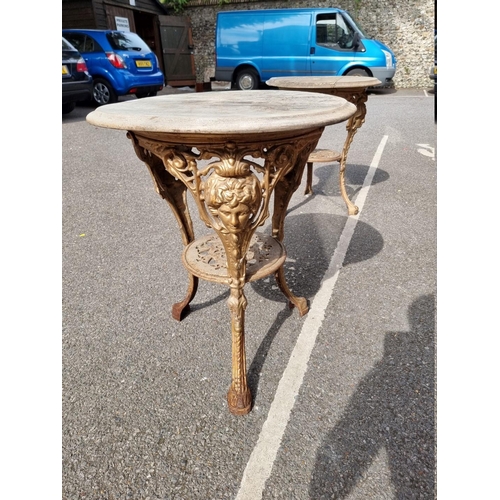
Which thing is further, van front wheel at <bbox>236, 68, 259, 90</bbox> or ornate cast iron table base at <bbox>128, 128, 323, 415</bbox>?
van front wheel at <bbox>236, 68, 259, 90</bbox>

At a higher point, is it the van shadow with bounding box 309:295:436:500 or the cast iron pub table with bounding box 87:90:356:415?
the cast iron pub table with bounding box 87:90:356:415

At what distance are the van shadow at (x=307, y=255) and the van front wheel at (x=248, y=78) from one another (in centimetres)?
959

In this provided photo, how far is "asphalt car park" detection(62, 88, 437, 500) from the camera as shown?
4.82 ft

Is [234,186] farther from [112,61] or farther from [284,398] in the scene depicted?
[112,61]

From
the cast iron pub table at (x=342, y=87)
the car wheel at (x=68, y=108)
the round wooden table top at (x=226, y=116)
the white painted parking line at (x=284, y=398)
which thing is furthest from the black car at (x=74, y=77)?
the round wooden table top at (x=226, y=116)

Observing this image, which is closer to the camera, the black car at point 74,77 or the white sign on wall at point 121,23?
the black car at point 74,77

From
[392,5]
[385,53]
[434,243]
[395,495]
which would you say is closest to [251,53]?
[385,53]

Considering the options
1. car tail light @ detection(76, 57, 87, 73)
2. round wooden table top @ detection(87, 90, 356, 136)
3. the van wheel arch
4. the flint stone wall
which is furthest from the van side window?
round wooden table top @ detection(87, 90, 356, 136)

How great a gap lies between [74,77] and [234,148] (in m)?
8.17

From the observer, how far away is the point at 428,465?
4.81ft

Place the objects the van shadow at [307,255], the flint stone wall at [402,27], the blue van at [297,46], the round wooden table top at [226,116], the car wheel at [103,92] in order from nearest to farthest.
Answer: the round wooden table top at [226,116] → the van shadow at [307,255] → the car wheel at [103,92] → the blue van at [297,46] → the flint stone wall at [402,27]

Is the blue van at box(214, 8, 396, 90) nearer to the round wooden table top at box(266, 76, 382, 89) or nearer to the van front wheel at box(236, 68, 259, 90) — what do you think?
the van front wheel at box(236, 68, 259, 90)

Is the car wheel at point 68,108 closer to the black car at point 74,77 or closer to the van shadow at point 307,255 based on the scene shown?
the black car at point 74,77

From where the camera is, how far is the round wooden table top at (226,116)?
120 cm
